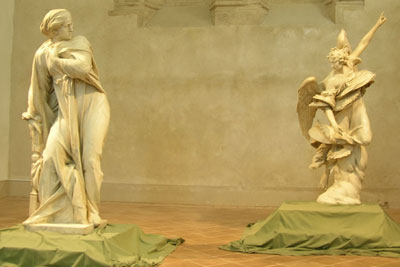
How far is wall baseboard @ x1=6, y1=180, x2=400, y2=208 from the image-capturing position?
29.2 feet

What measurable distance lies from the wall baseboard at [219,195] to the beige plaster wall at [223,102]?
0.02 metres

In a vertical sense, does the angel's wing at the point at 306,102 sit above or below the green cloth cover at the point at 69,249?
above

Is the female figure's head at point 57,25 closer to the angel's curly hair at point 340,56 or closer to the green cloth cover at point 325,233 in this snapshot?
the green cloth cover at point 325,233

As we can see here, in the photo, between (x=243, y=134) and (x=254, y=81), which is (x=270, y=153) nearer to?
(x=243, y=134)

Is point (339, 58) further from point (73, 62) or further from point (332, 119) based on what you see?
point (73, 62)

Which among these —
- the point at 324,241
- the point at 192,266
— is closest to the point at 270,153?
the point at 324,241

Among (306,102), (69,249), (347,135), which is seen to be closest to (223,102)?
(306,102)

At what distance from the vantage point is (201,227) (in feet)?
23.1

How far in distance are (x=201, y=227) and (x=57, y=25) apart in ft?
11.0

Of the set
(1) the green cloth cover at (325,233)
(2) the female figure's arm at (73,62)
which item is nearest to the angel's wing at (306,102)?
(1) the green cloth cover at (325,233)

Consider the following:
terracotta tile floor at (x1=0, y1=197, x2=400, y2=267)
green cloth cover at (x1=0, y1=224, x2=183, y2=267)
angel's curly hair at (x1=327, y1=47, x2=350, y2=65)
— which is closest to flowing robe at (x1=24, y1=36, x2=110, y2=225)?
green cloth cover at (x1=0, y1=224, x2=183, y2=267)

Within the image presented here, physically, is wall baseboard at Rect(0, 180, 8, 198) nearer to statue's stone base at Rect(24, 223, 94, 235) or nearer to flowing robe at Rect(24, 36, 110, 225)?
flowing robe at Rect(24, 36, 110, 225)

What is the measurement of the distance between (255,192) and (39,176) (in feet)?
16.4

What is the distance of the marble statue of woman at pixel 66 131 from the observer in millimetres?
4777
